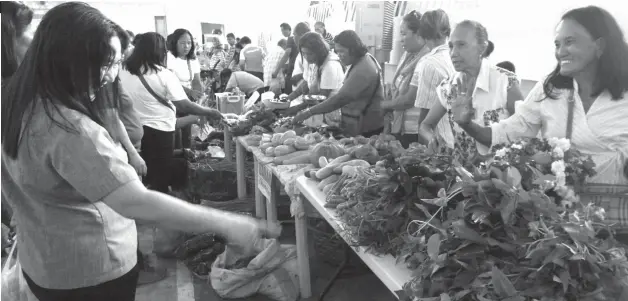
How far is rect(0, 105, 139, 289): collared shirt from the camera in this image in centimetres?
117

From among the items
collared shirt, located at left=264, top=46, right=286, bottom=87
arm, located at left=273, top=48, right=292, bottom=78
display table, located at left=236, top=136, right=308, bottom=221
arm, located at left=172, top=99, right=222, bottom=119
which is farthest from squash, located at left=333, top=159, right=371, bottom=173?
collared shirt, located at left=264, top=46, right=286, bottom=87

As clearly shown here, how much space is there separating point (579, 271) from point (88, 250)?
4.08 ft

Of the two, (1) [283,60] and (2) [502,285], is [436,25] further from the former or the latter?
(1) [283,60]

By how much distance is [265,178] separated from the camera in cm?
355

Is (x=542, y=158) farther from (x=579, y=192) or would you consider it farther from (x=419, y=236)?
(x=419, y=236)

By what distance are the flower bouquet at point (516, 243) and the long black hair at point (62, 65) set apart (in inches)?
38.0

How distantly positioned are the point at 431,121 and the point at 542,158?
4.86 feet

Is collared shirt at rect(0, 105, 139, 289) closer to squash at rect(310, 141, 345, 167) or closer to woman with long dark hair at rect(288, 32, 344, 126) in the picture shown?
squash at rect(310, 141, 345, 167)

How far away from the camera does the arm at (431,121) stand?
2.96 metres

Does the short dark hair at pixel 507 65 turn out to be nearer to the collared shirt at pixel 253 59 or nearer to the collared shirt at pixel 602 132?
the collared shirt at pixel 602 132

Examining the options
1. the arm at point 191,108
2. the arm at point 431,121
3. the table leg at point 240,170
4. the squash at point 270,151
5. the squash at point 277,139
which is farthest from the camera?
the table leg at point 240,170

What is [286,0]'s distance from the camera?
11.1m

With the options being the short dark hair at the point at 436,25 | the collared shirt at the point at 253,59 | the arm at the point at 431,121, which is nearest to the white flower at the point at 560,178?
the arm at the point at 431,121

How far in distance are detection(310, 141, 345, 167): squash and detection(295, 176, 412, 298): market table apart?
0.26m
